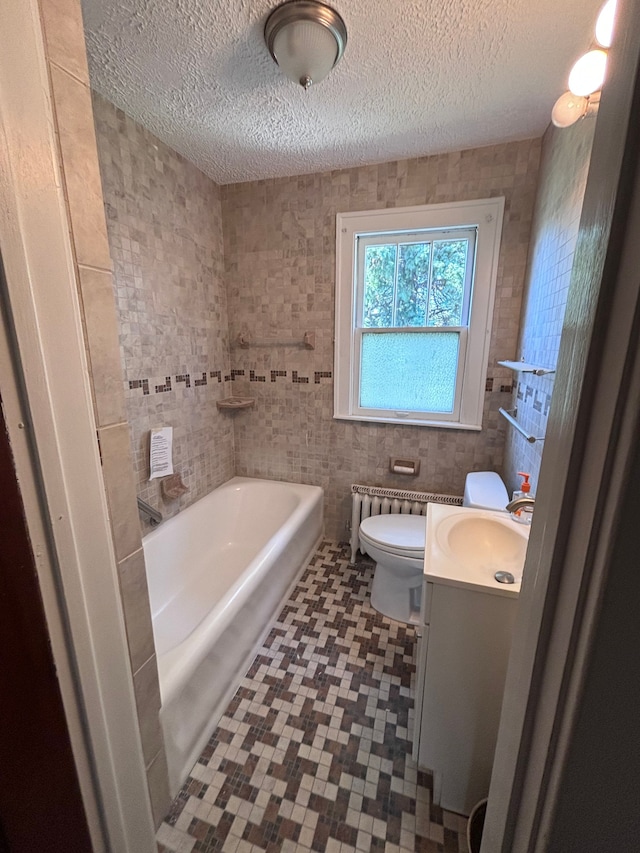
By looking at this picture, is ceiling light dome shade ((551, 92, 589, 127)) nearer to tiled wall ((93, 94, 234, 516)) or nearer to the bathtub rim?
tiled wall ((93, 94, 234, 516))

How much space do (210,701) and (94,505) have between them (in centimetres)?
110

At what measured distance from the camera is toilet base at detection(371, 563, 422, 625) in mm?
1827

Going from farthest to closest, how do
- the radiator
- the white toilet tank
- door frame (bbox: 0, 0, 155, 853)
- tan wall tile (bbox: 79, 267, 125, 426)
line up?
the radiator
the white toilet tank
tan wall tile (bbox: 79, 267, 125, 426)
door frame (bbox: 0, 0, 155, 853)

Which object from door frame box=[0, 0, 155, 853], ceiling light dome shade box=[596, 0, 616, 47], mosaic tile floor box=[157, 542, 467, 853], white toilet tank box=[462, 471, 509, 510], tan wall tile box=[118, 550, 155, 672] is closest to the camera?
door frame box=[0, 0, 155, 853]

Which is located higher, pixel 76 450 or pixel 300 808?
pixel 76 450

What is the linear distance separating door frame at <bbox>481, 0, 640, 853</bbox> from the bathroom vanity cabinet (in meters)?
0.58

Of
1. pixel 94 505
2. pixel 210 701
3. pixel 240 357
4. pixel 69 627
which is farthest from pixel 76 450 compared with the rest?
pixel 240 357

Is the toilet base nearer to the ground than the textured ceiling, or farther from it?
nearer to the ground

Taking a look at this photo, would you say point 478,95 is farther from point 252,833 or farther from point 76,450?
point 252,833

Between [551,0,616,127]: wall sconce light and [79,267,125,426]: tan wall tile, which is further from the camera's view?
[551,0,616,127]: wall sconce light

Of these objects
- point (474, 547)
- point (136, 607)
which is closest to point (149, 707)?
point (136, 607)

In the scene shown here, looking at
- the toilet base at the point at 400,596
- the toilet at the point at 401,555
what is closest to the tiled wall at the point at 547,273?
the toilet at the point at 401,555

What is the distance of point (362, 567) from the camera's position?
2295 mm

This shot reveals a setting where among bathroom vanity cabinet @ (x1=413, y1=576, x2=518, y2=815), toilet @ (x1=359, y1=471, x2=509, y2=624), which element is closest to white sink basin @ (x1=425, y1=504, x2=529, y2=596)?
bathroom vanity cabinet @ (x1=413, y1=576, x2=518, y2=815)
